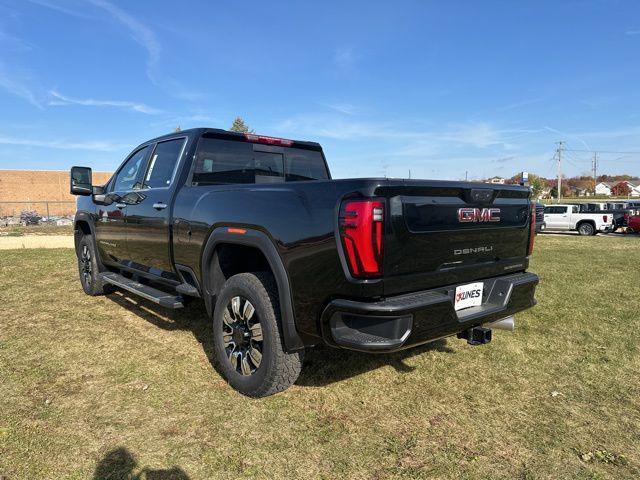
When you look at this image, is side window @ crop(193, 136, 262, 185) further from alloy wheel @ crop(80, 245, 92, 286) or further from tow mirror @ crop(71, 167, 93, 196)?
alloy wheel @ crop(80, 245, 92, 286)

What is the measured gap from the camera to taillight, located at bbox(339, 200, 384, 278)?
2.43 metres

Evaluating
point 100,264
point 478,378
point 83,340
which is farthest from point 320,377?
point 100,264

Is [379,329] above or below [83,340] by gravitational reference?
above

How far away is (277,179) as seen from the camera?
15.4 ft

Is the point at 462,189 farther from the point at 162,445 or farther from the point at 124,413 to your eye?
the point at 124,413

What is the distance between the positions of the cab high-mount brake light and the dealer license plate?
2.60 m

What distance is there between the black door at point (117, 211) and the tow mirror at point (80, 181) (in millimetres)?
245

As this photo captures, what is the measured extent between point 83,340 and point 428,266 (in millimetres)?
3585

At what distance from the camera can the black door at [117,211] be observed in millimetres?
5016

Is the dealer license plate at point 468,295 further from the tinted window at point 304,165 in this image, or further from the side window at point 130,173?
the side window at point 130,173

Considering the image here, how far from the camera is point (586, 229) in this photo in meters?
23.1

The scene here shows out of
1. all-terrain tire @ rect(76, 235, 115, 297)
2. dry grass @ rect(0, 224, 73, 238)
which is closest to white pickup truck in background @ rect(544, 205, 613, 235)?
all-terrain tire @ rect(76, 235, 115, 297)

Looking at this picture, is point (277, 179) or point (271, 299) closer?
point (271, 299)

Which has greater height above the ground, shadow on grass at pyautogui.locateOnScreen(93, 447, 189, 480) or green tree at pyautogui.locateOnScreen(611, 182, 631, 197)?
green tree at pyautogui.locateOnScreen(611, 182, 631, 197)
